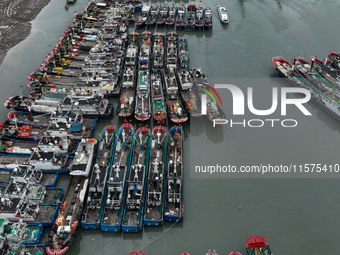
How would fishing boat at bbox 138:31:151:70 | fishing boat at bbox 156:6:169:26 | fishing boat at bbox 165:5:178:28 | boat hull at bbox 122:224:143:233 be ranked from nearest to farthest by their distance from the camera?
boat hull at bbox 122:224:143:233
fishing boat at bbox 138:31:151:70
fishing boat at bbox 165:5:178:28
fishing boat at bbox 156:6:169:26

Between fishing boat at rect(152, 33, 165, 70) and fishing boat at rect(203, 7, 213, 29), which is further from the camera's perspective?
fishing boat at rect(203, 7, 213, 29)

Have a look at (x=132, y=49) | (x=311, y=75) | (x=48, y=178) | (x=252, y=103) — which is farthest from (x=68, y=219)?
(x=311, y=75)

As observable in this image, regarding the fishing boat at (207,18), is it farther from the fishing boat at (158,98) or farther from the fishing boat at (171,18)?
the fishing boat at (158,98)

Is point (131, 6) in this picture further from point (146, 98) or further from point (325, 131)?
point (325, 131)

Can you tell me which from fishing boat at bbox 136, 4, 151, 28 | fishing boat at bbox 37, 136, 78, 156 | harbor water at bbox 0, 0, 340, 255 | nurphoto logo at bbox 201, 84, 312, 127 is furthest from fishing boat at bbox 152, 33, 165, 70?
fishing boat at bbox 37, 136, 78, 156

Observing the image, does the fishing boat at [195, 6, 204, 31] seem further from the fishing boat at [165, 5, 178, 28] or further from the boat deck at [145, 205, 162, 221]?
the boat deck at [145, 205, 162, 221]

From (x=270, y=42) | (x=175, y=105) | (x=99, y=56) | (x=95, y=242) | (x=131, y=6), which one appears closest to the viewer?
(x=95, y=242)

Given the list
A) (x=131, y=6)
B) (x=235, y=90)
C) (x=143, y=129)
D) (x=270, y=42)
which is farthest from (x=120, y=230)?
(x=131, y=6)
